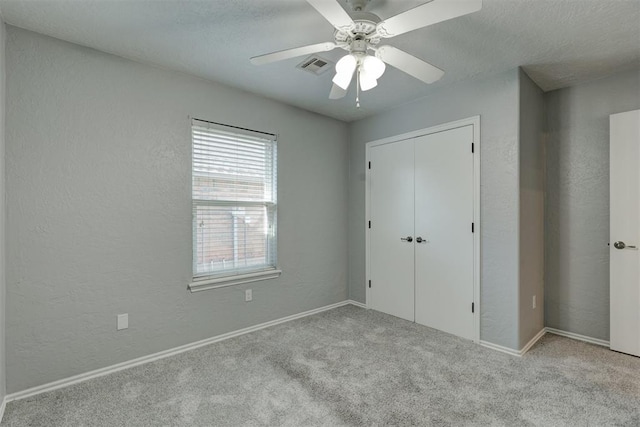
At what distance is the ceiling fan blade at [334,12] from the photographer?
141 cm

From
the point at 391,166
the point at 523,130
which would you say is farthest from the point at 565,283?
the point at 391,166

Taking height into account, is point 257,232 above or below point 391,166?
below

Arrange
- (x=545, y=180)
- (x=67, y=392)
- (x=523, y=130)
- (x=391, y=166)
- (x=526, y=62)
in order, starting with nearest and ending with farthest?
(x=67, y=392) → (x=526, y=62) → (x=523, y=130) → (x=545, y=180) → (x=391, y=166)

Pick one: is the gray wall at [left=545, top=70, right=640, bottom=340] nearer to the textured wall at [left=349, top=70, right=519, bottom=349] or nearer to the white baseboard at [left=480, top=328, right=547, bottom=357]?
the white baseboard at [left=480, top=328, right=547, bottom=357]

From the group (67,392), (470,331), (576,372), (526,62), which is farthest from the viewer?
(470,331)

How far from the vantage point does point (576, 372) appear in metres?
2.42

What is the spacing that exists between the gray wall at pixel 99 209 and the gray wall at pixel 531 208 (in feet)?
7.95

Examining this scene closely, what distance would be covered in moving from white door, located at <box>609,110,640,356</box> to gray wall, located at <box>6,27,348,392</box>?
3.15m

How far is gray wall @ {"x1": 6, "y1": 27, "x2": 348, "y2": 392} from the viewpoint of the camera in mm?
2150

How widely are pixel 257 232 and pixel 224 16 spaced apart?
6.42ft

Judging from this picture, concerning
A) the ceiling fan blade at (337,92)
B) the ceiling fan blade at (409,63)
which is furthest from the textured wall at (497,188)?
the ceiling fan blade at (337,92)

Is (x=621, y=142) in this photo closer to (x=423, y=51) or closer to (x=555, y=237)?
(x=555, y=237)

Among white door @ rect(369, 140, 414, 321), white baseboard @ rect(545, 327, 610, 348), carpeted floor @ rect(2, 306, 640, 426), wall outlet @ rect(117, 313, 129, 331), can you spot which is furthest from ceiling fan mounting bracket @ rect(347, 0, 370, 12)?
white baseboard @ rect(545, 327, 610, 348)

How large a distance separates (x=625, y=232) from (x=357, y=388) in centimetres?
251
